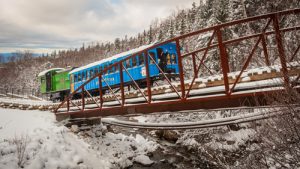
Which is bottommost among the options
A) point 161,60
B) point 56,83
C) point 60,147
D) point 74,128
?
point 60,147

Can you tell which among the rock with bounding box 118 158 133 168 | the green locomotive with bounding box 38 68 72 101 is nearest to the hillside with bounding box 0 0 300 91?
the rock with bounding box 118 158 133 168

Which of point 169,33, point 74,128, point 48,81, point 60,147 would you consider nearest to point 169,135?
point 74,128

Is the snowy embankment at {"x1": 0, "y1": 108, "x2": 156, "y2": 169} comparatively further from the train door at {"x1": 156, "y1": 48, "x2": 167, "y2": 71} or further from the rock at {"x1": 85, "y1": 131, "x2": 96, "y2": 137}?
the train door at {"x1": 156, "y1": 48, "x2": 167, "y2": 71}

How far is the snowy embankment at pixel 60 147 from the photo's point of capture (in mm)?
7594

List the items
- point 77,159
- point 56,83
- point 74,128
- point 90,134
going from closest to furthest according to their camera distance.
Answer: point 77,159 → point 74,128 → point 90,134 → point 56,83

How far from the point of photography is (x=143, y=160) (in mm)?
9773

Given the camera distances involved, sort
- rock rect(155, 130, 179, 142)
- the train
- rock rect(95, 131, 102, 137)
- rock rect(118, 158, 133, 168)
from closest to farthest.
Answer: rock rect(118, 158, 133, 168)
rock rect(95, 131, 102, 137)
the train
rock rect(155, 130, 179, 142)

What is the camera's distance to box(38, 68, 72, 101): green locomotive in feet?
69.5

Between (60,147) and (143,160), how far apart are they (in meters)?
4.02

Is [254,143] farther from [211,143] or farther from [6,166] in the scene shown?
[6,166]

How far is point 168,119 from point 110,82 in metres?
5.47

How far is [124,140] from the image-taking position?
11805 millimetres

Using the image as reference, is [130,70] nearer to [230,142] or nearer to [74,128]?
[74,128]

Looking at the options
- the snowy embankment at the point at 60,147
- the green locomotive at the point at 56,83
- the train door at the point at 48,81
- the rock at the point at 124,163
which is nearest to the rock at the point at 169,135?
the snowy embankment at the point at 60,147
